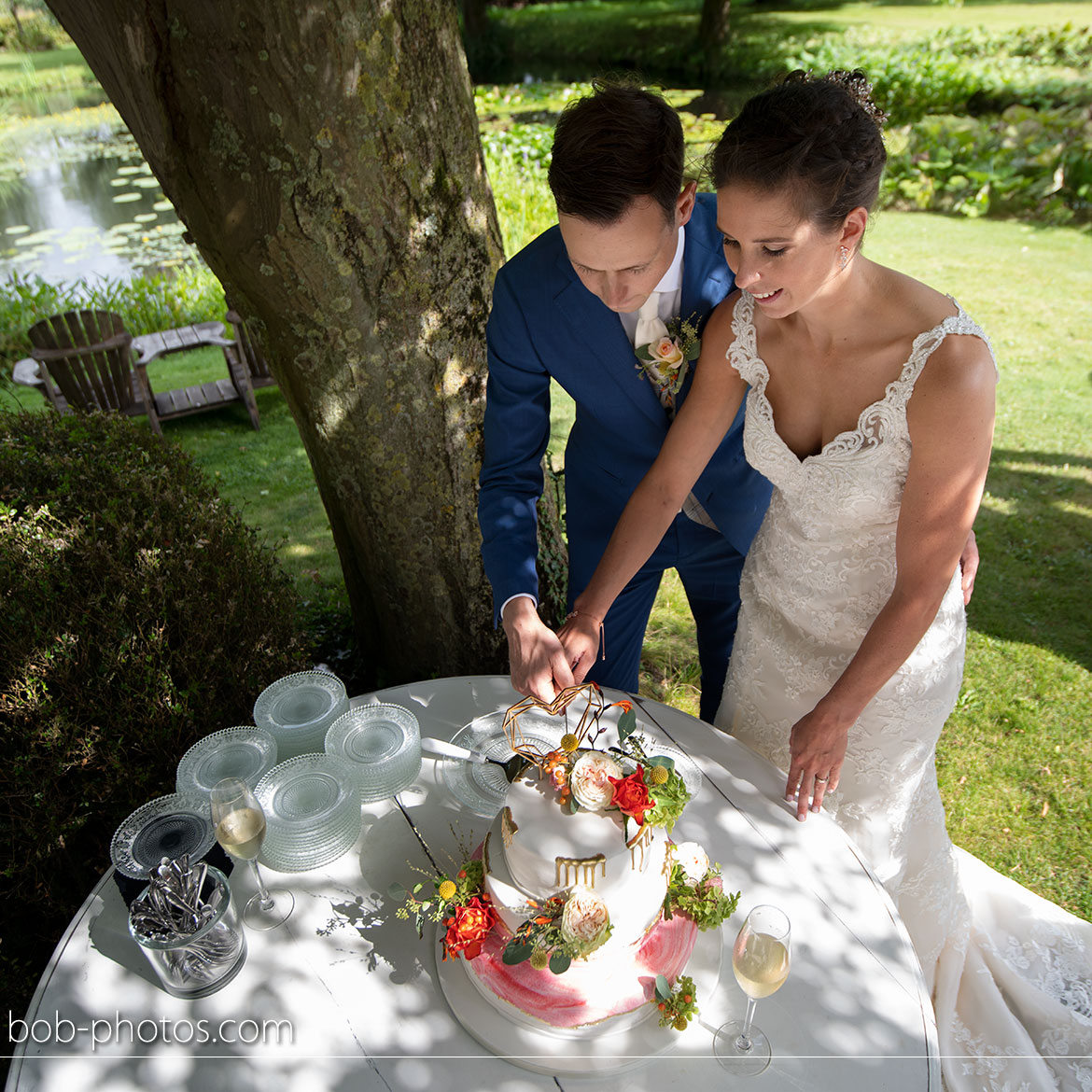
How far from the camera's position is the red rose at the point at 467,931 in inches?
57.9

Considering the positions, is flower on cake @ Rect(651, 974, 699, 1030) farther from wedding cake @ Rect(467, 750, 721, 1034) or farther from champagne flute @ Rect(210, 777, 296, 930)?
champagne flute @ Rect(210, 777, 296, 930)

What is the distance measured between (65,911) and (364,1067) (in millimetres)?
1456

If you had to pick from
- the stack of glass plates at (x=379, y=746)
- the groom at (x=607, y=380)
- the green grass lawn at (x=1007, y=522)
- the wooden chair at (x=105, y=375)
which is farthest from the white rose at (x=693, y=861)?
the wooden chair at (x=105, y=375)

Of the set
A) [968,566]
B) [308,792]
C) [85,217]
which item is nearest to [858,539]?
[968,566]

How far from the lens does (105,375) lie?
611cm

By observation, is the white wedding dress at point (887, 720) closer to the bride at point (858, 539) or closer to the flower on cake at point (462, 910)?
the bride at point (858, 539)

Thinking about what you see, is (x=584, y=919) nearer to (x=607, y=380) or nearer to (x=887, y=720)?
(x=887, y=720)

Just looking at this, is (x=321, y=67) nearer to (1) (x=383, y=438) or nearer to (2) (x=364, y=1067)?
(1) (x=383, y=438)

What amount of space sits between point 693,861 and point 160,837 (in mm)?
1083

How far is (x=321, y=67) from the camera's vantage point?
2111mm

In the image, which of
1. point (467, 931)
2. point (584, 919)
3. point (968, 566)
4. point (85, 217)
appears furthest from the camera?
point (85, 217)

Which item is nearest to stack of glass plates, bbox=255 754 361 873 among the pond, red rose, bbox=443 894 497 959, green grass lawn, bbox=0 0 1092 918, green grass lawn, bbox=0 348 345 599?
red rose, bbox=443 894 497 959

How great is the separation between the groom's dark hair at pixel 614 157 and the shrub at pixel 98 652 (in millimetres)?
1680

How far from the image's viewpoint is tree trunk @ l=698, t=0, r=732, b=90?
16.6 m
